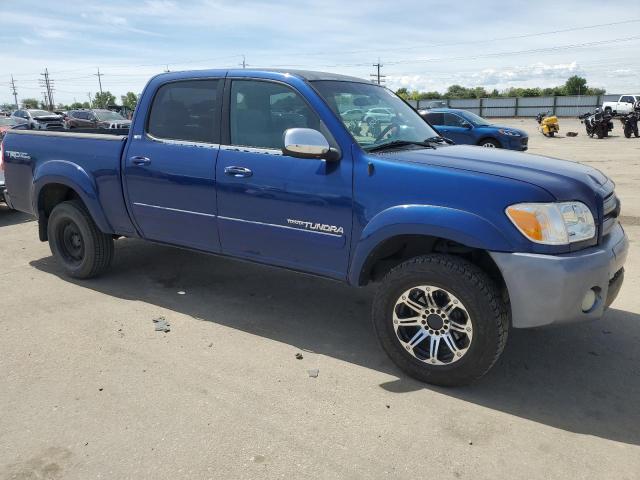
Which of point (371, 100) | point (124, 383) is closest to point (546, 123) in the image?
point (371, 100)

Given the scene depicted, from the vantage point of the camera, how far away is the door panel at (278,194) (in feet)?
11.6

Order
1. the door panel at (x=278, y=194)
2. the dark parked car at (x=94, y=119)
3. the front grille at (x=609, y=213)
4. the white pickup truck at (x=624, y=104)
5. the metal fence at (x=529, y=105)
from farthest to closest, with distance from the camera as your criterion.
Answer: the metal fence at (x=529, y=105) → the white pickup truck at (x=624, y=104) → the dark parked car at (x=94, y=119) → the door panel at (x=278, y=194) → the front grille at (x=609, y=213)

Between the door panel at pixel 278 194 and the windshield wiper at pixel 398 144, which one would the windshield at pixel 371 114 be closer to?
the windshield wiper at pixel 398 144

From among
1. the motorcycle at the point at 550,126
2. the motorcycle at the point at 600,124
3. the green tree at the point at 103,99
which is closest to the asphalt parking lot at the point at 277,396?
the motorcycle at the point at 600,124

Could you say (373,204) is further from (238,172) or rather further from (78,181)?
(78,181)

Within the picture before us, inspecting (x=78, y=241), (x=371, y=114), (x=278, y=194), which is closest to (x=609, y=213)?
(x=371, y=114)

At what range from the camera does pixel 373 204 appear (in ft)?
11.1

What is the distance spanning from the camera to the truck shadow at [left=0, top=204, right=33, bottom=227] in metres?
8.30

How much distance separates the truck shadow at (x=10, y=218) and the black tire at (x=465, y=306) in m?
7.02

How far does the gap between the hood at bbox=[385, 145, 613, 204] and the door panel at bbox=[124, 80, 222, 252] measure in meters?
1.48

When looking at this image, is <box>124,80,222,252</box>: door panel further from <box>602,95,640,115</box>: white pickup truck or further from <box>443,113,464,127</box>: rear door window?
<box>602,95,640,115</box>: white pickup truck

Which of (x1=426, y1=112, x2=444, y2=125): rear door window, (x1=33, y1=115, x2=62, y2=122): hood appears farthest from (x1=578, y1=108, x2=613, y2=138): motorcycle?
(x1=33, y1=115, x2=62, y2=122): hood

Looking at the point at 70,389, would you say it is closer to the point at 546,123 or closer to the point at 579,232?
the point at 579,232

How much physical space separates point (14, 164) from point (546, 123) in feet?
88.0
